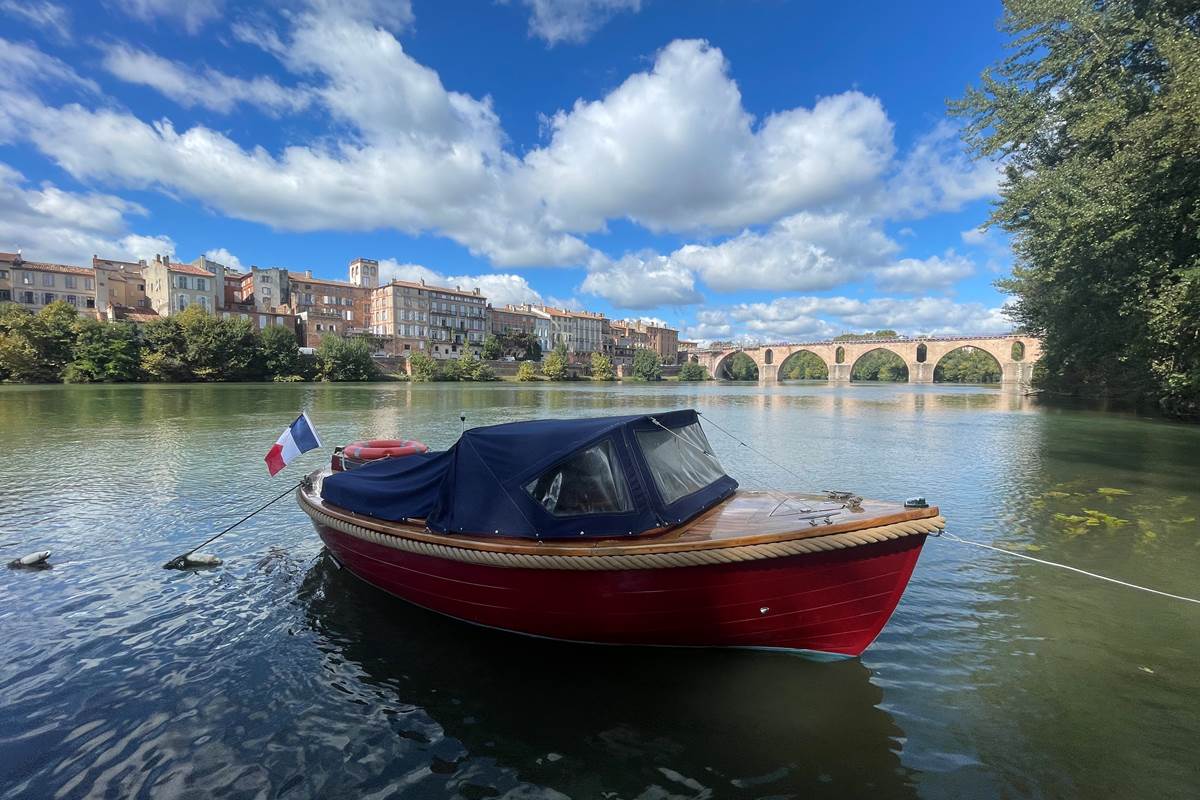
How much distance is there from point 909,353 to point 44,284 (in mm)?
Result: 150732

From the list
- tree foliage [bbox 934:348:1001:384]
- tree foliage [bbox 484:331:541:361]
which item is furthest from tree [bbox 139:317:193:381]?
tree foliage [bbox 934:348:1001:384]

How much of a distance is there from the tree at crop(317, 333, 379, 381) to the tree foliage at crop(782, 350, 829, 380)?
125 meters

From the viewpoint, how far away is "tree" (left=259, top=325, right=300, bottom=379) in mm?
76750

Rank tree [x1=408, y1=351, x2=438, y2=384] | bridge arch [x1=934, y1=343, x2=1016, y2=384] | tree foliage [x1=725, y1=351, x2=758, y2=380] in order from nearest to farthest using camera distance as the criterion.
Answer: tree [x1=408, y1=351, x2=438, y2=384], bridge arch [x1=934, y1=343, x2=1016, y2=384], tree foliage [x1=725, y1=351, x2=758, y2=380]

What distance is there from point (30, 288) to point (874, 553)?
4202 inches

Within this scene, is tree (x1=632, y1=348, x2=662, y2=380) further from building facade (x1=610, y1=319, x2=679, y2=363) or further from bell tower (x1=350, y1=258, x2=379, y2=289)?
bell tower (x1=350, y1=258, x2=379, y2=289)

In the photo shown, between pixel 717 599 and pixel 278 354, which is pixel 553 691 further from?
pixel 278 354

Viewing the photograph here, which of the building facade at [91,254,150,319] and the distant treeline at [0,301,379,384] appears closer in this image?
the distant treeline at [0,301,379,384]

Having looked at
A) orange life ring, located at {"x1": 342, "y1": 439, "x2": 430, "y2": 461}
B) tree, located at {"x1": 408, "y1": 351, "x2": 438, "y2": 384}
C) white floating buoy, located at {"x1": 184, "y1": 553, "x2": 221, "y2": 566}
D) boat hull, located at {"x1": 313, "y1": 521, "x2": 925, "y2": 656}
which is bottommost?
white floating buoy, located at {"x1": 184, "y1": 553, "x2": 221, "y2": 566}

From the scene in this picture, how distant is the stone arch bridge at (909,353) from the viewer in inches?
3834

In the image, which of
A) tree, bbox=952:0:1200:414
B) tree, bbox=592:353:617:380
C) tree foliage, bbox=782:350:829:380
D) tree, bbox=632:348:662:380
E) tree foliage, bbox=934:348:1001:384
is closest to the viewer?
tree, bbox=952:0:1200:414

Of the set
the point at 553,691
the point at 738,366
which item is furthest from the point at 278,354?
the point at 738,366

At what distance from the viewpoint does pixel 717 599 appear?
5.03 metres

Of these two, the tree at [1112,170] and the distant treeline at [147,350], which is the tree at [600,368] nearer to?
the distant treeline at [147,350]
